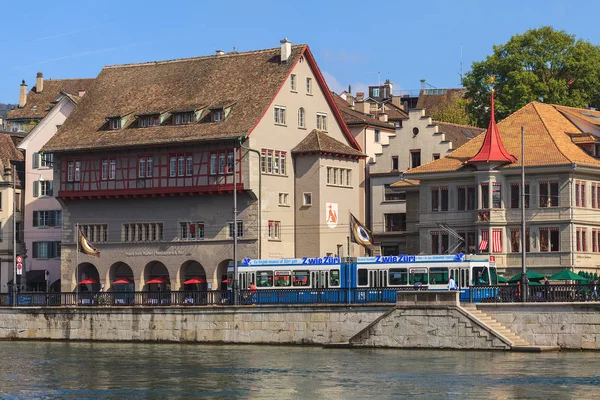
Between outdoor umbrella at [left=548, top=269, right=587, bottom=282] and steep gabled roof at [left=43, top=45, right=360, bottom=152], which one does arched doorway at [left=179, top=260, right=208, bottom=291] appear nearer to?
steep gabled roof at [left=43, top=45, right=360, bottom=152]

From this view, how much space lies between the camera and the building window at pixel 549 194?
301 feet

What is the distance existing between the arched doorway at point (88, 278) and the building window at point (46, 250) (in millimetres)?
7480

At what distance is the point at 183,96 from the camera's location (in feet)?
348

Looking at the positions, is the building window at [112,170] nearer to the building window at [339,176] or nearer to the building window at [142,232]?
the building window at [142,232]

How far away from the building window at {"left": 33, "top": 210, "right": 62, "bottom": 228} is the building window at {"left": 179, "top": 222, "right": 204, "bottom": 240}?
1570cm

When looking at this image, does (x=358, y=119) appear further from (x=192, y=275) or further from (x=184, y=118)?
(x=192, y=275)

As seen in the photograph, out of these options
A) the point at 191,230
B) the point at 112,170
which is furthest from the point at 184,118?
the point at 191,230

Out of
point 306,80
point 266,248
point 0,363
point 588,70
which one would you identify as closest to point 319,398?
point 0,363

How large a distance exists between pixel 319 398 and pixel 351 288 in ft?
80.9

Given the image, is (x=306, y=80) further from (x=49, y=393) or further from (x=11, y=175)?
(x=49, y=393)

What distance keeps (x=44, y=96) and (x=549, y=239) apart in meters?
80.2

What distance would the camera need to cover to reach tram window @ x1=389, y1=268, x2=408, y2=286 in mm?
82625

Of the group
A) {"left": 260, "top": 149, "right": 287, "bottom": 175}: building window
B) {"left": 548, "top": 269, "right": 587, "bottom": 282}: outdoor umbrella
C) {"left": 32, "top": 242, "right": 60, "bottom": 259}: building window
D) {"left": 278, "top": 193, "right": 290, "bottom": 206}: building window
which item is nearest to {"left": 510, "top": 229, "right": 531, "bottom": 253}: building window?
{"left": 548, "top": 269, "right": 587, "bottom": 282}: outdoor umbrella

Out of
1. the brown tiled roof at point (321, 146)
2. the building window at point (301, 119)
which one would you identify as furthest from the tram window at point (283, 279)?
the building window at point (301, 119)
